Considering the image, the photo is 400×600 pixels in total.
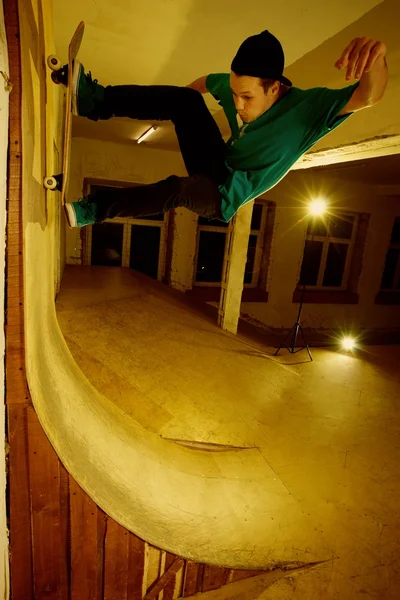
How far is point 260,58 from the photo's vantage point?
1.47m

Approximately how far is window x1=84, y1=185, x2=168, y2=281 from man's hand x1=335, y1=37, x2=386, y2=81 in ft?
22.0

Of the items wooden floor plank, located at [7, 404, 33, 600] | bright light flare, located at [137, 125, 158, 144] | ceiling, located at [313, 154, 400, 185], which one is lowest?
wooden floor plank, located at [7, 404, 33, 600]

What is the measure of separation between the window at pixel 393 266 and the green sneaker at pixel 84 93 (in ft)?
32.9

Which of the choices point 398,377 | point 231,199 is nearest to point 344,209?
point 398,377

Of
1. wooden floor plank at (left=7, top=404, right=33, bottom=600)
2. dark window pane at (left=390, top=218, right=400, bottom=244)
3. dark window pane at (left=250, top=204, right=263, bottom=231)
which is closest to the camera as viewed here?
wooden floor plank at (left=7, top=404, right=33, bottom=600)

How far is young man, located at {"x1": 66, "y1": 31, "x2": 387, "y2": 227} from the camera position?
58.9 inches

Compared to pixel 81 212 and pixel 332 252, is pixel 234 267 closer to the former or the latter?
pixel 81 212

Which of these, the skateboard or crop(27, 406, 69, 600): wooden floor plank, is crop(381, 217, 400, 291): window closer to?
the skateboard

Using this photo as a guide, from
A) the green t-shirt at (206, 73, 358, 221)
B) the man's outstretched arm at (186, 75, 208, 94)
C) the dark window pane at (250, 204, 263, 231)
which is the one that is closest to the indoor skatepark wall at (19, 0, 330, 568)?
the man's outstretched arm at (186, 75, 208, 94)

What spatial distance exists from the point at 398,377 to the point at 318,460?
3.08 metres

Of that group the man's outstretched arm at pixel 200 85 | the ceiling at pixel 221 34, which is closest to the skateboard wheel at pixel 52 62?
the man's outstretched arm at pixel 200 85

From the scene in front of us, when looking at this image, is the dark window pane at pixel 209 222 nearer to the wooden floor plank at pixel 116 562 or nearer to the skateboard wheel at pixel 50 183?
the skateboard wheel at pixel 50 183

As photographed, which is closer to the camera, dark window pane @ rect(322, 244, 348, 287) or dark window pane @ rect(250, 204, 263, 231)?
dark window pane @ rect(250, 204, 263, 231)

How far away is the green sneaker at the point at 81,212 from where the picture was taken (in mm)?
1514
